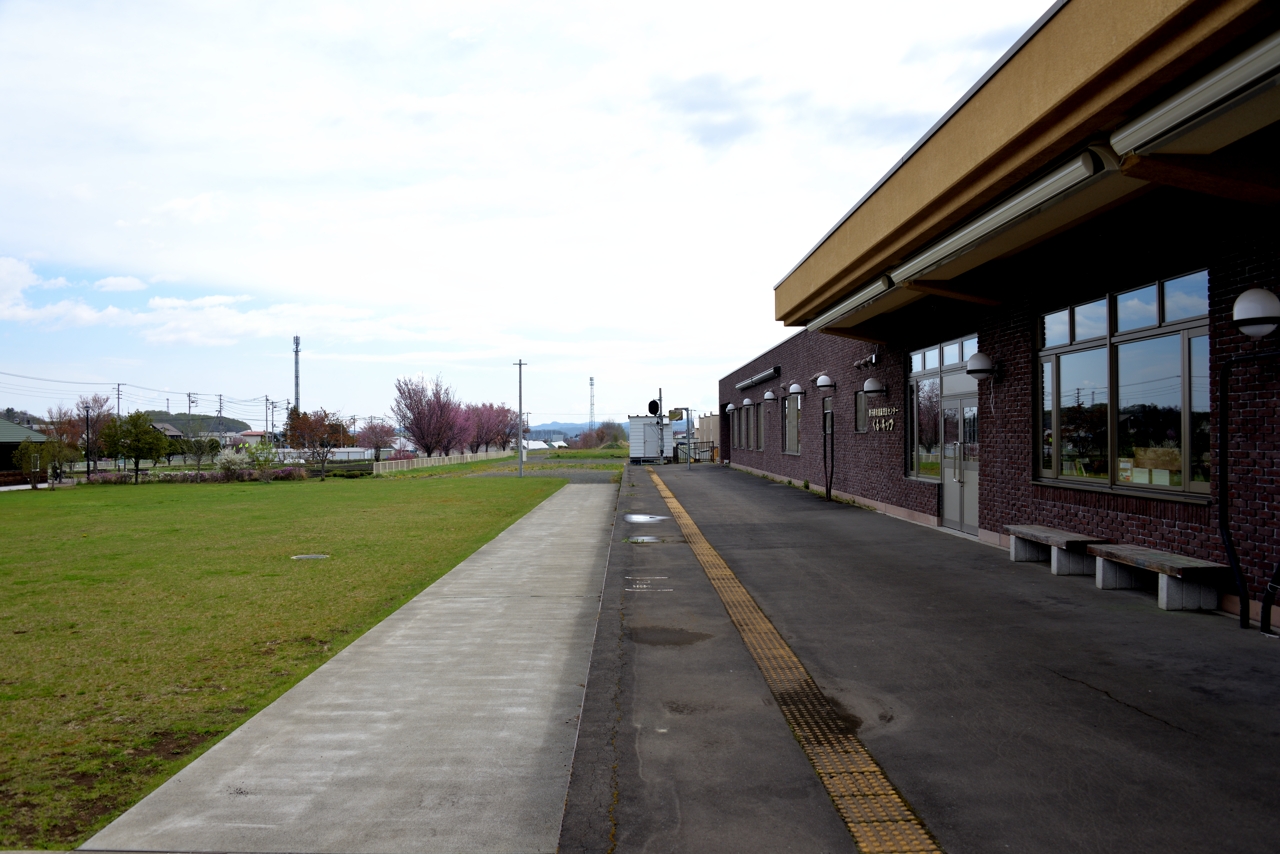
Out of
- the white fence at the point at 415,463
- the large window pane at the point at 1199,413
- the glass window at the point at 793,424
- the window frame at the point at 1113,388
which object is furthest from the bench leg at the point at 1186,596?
the white fence at the point at 415,463

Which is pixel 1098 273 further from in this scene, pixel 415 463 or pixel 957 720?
pixel 415 463

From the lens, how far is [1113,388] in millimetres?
8211

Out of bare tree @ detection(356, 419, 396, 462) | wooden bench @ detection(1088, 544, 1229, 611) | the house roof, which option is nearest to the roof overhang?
wooden bench @ detection(1088, 544, 1229, 611)

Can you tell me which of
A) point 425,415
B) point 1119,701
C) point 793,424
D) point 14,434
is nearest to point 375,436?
point 425,415

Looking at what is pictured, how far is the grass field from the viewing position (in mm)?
4152

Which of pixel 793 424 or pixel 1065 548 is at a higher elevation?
pixel 793 424

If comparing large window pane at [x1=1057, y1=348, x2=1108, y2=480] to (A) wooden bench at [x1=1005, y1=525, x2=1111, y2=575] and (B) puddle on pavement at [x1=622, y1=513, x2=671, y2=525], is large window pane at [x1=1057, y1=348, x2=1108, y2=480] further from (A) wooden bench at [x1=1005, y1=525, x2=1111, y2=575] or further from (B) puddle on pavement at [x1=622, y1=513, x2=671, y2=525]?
(B) puddle on pavement at [x1=622, y1=513, x2=671, y2=525]

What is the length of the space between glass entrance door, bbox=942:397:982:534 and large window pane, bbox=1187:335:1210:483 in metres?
4.26

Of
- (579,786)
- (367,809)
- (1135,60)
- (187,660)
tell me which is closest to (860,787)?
(579,786)

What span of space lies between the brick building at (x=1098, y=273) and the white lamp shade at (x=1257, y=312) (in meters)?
0.19

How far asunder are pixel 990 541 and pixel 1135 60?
720cm

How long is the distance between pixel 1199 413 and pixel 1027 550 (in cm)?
279

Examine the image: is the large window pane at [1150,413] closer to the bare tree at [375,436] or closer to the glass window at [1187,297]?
the glass window at [1187,297]

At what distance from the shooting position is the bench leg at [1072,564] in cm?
828
